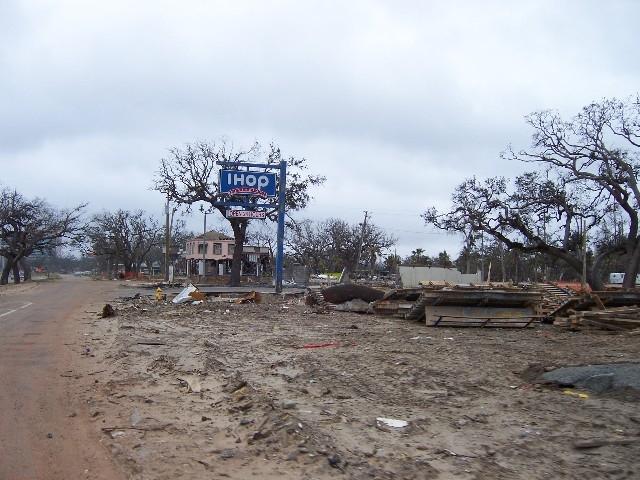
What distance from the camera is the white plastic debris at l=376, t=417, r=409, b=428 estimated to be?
6.01 meters

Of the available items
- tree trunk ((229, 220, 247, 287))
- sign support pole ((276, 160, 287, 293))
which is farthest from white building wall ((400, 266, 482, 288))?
sign support pole ((276, 160, 287, 293))

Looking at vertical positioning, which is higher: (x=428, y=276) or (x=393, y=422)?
(x=428, y=276)

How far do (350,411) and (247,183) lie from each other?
25.0m

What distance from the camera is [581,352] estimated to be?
37.8 ft

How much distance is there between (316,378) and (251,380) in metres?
0.91

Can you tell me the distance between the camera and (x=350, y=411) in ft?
21.4

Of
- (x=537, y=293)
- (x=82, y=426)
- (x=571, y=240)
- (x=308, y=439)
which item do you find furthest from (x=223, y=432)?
(x=571, y=240)

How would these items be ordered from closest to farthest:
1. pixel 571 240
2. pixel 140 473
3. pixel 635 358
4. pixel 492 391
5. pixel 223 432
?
1. pixel 140 473
2. pixel 223 432
3. pixel 492 391
4. pixel 635 358
5. pixel 571 240

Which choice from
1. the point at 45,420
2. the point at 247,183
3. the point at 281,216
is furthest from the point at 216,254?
the point at 45,420

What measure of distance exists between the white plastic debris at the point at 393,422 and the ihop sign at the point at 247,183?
25.0 meters

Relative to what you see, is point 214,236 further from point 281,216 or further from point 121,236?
point 281,216

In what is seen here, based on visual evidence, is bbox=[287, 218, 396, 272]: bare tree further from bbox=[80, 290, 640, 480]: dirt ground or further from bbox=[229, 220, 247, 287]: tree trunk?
bbox=[80, 290, 640, 480]: dirt ground

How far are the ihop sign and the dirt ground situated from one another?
18199 millimetres

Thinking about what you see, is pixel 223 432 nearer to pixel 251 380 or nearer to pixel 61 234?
pixel 251 380
